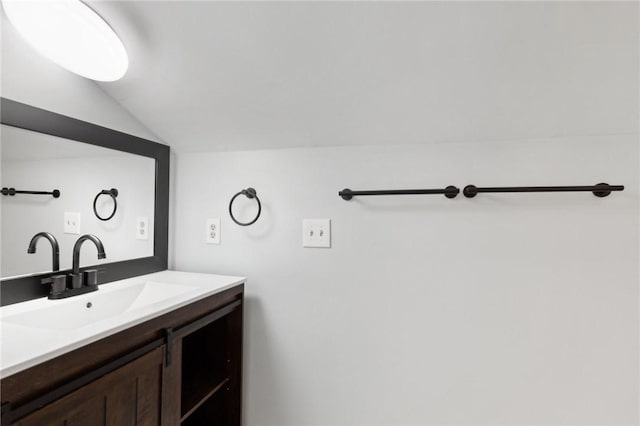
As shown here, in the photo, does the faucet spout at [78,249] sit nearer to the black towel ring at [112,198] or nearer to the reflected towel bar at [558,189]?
the black towel ring at [112,198]

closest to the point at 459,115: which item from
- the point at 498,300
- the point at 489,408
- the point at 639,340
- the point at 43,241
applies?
the point at 498,300

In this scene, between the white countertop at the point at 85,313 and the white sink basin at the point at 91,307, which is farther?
the white sink basin at the point at 91,307

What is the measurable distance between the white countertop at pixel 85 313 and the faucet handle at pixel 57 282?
4cm

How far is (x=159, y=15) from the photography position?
91 cm

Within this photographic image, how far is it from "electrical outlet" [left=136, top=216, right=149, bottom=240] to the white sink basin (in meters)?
0.24

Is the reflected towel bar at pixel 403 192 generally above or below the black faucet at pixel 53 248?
above

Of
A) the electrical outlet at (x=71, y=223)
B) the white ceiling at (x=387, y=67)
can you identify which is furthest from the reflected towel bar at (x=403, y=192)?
the electrical outlet at (x=71, y=223)

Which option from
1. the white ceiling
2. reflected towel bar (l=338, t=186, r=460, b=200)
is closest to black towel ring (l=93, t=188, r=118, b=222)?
the white ceiling

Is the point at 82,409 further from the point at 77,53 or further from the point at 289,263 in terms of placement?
the point at 77,53

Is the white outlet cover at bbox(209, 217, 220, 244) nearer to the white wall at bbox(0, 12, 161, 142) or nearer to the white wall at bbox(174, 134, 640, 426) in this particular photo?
the white wall at bbox(174, 134, 640, 426)

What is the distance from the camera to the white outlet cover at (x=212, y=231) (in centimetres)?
141

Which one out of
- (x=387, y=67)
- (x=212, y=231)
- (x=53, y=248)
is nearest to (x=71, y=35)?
(x=53, y=248)

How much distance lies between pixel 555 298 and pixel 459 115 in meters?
0.74

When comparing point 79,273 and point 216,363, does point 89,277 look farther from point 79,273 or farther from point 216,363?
point 216,363
